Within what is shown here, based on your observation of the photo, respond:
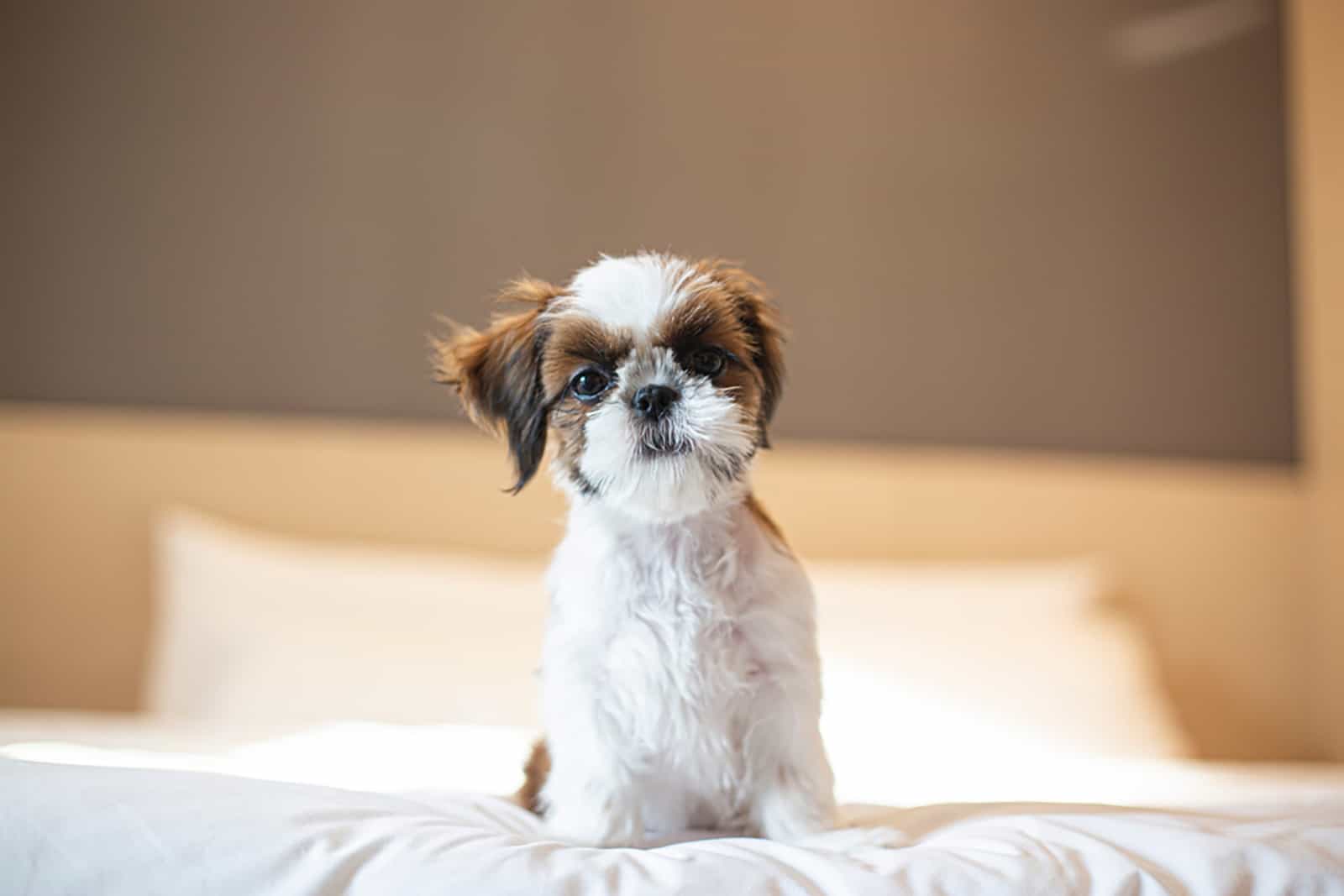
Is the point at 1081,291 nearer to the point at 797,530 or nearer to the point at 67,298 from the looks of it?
the point at 797,530

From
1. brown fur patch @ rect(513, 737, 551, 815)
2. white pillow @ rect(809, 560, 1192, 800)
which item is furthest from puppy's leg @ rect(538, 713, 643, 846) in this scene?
white pillow @ rect(809, 560, 1192, 800)

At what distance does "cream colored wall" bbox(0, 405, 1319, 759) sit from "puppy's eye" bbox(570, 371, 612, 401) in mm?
1539

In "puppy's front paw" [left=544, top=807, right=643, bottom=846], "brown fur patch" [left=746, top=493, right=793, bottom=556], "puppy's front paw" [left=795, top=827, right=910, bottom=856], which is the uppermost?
"brown fur patch" [left=746, top=493, right=793, bottom=556]

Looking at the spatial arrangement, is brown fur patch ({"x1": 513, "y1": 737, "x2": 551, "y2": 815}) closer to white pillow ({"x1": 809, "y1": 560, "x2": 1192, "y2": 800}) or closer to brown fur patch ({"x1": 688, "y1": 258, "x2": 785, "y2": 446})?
brown fur patch ({"x1": 688, "y1": 258, "x2": 785, "y2": 446})

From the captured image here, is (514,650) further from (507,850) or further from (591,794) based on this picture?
(507,850)

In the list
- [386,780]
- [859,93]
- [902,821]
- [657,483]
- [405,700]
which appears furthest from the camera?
[859,93]

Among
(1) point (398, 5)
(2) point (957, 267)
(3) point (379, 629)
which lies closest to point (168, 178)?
(1) point (398, 5)

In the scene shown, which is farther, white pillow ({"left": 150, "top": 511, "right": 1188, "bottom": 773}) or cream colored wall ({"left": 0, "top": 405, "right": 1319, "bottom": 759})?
cream colored wall ({"left": 0, "top": 405, "right": 1319, "bottom": 759})

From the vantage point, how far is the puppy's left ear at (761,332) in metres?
1.14

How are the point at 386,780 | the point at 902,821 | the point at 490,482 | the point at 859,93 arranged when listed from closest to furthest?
the point at 902,821 < the point at 386,780 < the point at 490,482 < the point at 859,93

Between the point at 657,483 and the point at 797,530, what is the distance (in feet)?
5.57

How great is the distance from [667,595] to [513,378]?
28 cm

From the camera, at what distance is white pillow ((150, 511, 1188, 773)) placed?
6.88ft

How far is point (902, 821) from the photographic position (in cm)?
117
